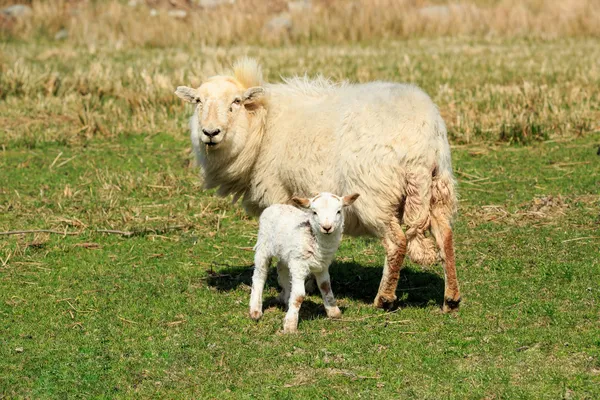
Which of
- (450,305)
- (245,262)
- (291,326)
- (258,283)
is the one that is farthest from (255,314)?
(245,262)

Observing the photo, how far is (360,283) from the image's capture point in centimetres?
870

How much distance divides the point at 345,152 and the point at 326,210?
92 cm

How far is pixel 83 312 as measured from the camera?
7.86m

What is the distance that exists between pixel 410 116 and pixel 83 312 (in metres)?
3.31

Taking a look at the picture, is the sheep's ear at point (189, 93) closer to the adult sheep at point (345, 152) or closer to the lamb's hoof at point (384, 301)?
the adult sheep at point (345, 152)

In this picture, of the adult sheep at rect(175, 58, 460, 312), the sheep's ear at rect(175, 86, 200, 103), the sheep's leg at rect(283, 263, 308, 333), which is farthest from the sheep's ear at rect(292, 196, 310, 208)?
the sheep's ear at rect(175, 86, 200, 103)

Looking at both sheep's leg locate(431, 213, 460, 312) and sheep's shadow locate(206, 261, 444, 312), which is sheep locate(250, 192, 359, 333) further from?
sheep's leg locate(431, 213, 460, 312)

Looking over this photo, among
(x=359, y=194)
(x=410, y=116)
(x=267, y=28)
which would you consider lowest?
(x=267, y=28)

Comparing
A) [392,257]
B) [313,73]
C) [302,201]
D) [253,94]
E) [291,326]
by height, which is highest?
[253,94]

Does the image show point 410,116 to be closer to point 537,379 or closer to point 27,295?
point 537,379

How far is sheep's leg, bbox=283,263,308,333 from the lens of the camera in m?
7.14

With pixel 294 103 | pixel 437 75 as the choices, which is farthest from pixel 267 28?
pixel 294 103

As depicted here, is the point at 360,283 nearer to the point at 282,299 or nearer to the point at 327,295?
the point at 282,299

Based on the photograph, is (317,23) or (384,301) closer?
(384,301)
